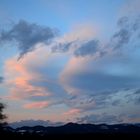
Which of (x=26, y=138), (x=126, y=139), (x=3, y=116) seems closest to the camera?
(x=3, y=116)

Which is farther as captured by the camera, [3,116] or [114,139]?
[114,139]

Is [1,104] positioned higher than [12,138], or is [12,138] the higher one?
[1,104]

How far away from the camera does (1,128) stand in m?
121

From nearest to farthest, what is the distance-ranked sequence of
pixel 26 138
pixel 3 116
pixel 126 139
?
pixel 3 116, pixel 26 138, pixel 126 139

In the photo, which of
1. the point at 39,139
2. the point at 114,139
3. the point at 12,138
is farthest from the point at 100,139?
the point at 12,138

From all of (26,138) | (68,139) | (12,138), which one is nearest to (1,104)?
(12,138)

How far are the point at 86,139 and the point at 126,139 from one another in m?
16.5

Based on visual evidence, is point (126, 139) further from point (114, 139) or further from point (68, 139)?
point (68, 139)

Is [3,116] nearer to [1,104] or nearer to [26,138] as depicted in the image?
[1,104]

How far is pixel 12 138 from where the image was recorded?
12250 cm

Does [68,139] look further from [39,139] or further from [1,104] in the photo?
[1,104]

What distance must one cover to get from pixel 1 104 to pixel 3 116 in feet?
15.6

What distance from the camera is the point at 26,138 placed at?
436 ft

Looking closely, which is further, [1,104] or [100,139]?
[100,139]
